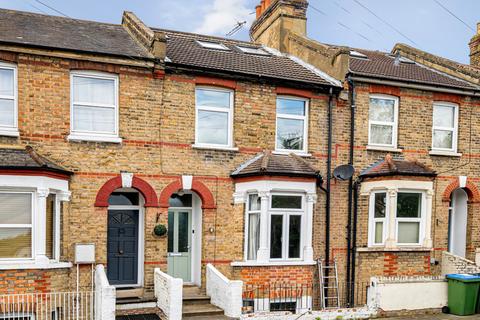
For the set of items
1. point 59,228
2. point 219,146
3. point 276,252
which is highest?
point 219,146

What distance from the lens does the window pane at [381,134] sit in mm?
13775

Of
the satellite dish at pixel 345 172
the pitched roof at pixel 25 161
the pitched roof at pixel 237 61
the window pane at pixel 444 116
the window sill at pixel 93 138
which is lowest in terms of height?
the satellite dish at pixel 345 172

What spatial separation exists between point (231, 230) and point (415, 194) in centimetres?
554

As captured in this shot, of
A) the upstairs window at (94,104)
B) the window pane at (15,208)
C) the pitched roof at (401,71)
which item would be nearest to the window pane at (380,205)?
the pitched roof at (401,71)

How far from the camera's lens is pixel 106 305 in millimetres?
9336

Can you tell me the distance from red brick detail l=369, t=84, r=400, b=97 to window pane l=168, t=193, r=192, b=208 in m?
6.16

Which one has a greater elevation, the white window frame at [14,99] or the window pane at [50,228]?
the white window frame at [14,99]

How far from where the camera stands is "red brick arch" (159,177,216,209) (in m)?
11.7

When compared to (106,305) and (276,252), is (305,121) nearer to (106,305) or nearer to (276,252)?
(276,252)

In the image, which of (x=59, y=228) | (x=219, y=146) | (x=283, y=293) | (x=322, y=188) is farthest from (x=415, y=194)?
(x=59, y=228)

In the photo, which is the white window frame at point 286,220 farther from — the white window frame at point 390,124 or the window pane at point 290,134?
the white window frame at point 390,124

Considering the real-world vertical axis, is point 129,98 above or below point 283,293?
above

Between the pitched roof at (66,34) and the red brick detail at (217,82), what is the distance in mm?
1419

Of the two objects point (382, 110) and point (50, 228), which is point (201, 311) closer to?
point (50, 228)
